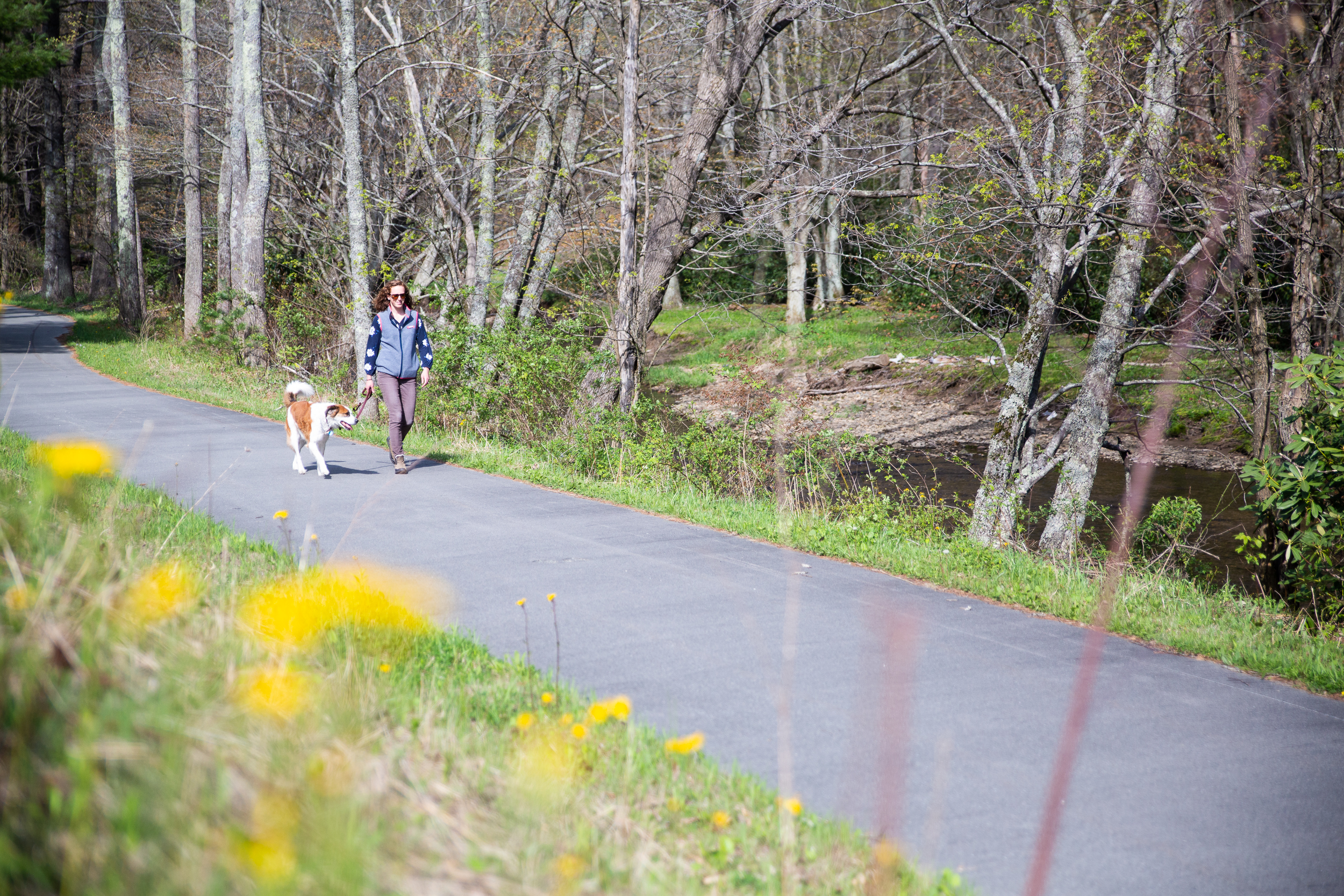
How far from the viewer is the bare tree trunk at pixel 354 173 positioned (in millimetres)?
15172

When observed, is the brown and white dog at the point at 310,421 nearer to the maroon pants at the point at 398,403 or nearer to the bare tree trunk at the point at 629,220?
the maroon pants at the point at 398,403

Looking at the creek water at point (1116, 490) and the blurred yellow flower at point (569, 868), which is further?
the creek water at point (1116, 490)

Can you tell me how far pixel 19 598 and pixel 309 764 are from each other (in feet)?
3.33

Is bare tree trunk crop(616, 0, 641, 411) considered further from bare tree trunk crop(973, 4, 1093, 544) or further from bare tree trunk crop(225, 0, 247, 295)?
bare tree trunk crop(225, 0, 247, 295)

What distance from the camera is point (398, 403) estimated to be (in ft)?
37.5

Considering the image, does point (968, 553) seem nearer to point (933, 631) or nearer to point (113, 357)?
point (933, 631)

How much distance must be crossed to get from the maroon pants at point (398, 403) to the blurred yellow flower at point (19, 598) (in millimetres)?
8391

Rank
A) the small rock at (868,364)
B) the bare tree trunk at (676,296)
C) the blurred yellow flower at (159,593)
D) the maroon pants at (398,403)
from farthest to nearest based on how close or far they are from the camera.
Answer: the bare tree trunk at (676,296)
the small rock at (868,364)
the maroon pants at (398,403)
the blurred yellow flower at (159,593)

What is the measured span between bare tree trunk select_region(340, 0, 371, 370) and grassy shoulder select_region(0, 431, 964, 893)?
11.9m

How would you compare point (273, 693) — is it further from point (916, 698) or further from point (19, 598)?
point (916, 698)

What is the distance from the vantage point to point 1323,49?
988cm

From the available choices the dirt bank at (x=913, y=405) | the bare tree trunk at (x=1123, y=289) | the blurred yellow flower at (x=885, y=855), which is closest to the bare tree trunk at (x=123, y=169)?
the dirt bank at (x=913, y=405)

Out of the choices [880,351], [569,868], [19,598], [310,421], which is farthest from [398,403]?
[880,351]

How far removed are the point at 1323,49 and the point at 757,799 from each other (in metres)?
9.91
